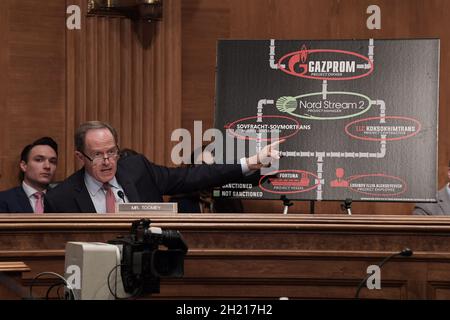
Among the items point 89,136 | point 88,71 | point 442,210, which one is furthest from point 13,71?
point 442,210

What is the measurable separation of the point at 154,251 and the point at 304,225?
998 millimetres

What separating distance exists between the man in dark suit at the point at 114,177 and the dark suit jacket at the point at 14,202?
2.93 ft

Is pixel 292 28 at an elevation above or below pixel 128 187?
above

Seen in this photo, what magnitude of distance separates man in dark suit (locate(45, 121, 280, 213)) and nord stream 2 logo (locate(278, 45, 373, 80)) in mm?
482

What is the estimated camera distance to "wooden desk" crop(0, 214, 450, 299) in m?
4.27

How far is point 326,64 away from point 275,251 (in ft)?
5.87

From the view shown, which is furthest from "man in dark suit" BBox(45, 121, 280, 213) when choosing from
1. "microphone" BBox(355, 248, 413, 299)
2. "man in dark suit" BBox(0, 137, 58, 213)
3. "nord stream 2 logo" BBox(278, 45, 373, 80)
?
"microphone" BBox(355, 248, 413, 299)

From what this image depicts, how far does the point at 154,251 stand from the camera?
3.52 m

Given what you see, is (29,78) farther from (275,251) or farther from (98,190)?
(275,251)

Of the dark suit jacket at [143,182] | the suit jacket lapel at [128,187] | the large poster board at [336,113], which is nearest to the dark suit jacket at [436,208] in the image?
the large poster board at [336,113]

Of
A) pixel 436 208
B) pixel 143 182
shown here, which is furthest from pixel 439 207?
pixel 143 182

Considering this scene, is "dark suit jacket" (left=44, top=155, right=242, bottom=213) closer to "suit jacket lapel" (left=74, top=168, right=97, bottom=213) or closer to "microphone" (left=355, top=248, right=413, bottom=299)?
"suit jacket lapel" (left=74, top=168, right=97, bottom=213)

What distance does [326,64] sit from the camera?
5.83 m

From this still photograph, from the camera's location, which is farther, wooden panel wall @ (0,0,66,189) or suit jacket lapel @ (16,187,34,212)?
wooden panel wall @ (0,0,66,189)
